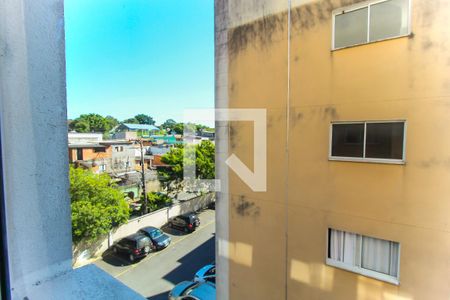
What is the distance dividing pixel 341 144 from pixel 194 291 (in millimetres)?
4016

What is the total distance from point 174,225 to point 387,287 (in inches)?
303

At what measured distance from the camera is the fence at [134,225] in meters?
6.09

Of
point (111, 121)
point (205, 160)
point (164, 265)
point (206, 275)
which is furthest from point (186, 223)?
point (111, 121)

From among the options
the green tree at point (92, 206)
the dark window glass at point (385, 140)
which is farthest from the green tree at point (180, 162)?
the dark window glass at point (385, 140)

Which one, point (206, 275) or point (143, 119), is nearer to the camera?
point (206, 275)

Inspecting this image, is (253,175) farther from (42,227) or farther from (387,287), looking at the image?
(42,227)

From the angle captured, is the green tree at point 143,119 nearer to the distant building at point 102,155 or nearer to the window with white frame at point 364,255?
the distant building at point 102,155

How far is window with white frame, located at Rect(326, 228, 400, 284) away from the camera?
7.06ft

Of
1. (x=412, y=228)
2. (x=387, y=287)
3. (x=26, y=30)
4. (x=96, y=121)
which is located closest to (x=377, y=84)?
(x=412, y=228)

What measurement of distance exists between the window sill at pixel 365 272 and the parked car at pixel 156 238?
593 cm

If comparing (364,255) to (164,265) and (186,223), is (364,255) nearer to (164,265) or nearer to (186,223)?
(164,265)

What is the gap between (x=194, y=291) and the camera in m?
4.55

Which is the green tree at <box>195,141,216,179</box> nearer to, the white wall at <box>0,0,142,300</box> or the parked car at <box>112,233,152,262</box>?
the parked car at <box>112,233,152,262</box>

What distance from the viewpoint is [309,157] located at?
2498 mm
